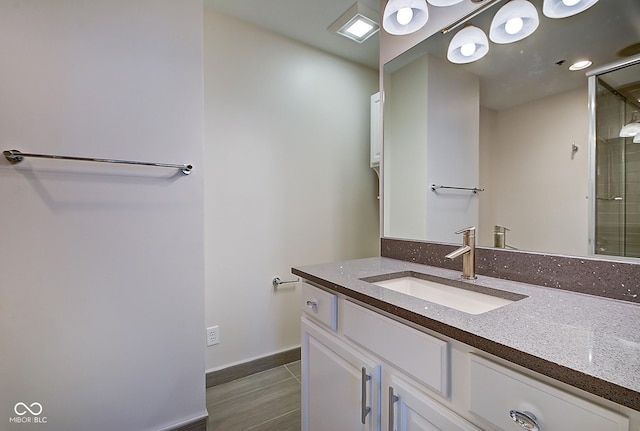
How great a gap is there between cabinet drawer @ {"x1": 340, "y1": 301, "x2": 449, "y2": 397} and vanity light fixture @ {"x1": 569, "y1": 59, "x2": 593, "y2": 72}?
1003 millimetres

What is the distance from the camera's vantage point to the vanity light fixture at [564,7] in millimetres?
914

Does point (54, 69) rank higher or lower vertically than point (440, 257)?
higher

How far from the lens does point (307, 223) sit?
2213 millimetres

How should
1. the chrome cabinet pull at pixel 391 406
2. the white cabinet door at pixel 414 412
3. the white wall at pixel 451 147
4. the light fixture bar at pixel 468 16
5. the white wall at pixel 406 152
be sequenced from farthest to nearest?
1. the white wall at pixel 406 152
2. the white wall at pixel 451 147
3. the light fixture bar at pixel 468 16
4. the chrome cabinet pull at pixel 391 406
5. the white cabinet door at pixel 414 412

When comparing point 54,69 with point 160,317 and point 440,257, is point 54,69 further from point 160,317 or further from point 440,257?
point 440,257

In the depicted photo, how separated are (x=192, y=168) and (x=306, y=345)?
97cm

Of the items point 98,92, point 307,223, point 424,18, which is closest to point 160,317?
point 98,92

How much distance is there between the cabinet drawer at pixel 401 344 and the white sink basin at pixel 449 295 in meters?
0.22

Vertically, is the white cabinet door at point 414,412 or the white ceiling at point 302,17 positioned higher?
the white ceiling at point 302,17

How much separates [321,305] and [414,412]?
1.53ft

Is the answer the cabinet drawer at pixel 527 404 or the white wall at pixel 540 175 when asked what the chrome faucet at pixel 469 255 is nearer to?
the white wall at pixel 540 175

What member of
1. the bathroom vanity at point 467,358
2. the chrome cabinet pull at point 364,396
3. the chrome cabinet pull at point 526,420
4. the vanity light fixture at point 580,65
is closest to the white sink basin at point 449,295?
the bathroom vanity at point 467,358

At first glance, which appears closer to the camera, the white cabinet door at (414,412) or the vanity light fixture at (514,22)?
the white cabinet door at (414,412)

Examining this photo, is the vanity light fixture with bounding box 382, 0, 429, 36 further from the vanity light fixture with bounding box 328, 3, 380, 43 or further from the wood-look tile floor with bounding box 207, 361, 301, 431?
the wood-look tile floor with bounding box 207, 361, 301, 431
